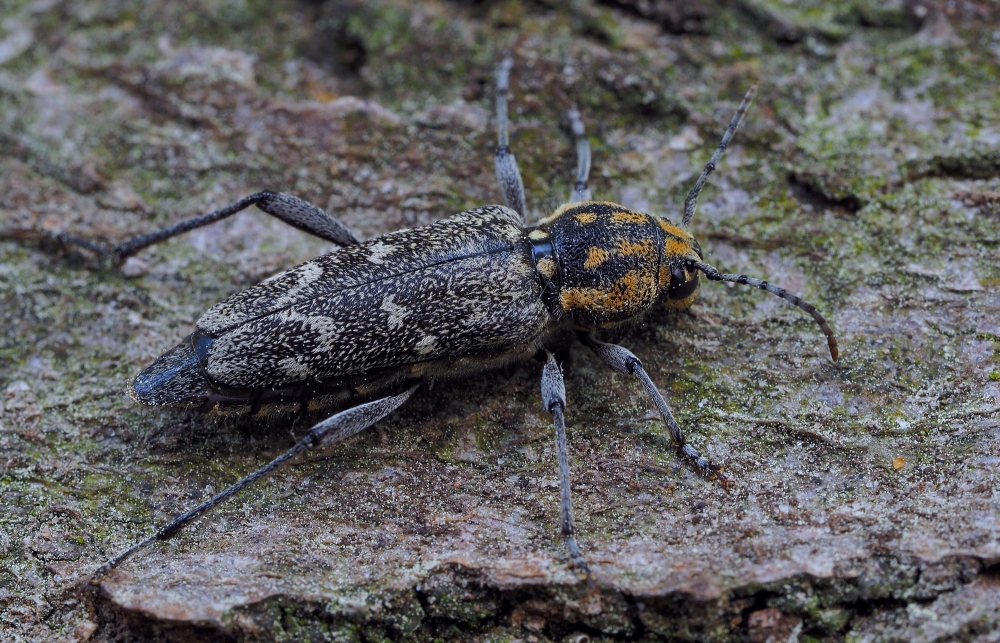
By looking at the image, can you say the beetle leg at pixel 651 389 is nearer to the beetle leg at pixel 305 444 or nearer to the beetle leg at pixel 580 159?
the beetle leg at pixel 580 159

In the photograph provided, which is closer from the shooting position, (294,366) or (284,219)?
(294,366)

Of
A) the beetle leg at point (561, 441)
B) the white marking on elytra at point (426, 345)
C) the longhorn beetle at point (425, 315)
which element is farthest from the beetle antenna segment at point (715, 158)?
the white marking on elytra at point (426, 345)

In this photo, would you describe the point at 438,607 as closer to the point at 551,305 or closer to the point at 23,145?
the point at 551,305

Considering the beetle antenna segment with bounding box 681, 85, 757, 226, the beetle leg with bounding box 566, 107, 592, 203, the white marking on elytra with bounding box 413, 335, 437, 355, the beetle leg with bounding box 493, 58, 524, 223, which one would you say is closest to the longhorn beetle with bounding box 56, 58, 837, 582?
the white marking on elytra with bounding box 413, 335, 437, 355

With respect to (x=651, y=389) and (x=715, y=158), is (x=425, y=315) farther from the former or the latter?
(x=715, y=158)

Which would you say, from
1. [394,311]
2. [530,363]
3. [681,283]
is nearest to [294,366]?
[394,311]

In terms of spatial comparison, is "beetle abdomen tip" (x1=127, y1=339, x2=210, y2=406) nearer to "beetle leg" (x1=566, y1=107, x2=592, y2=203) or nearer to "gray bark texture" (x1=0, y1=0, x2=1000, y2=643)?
"gray bark texture" (x1=0, y1=0, x2=1000, y2=643)

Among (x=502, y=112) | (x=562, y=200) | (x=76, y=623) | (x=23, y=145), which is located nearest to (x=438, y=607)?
(x=76, y=623)
